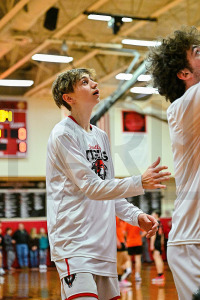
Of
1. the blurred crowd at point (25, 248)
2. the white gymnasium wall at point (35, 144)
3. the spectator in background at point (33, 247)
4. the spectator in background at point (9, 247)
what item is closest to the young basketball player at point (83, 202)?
the spectator in background at point (9, 247)

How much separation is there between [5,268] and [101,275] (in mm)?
17077

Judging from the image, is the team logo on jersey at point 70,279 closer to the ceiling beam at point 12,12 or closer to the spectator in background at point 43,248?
the ceiling beam at point 12,12

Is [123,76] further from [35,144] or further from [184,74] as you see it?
[184,74]

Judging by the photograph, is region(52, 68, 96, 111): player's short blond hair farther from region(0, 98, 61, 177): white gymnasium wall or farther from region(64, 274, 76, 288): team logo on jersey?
region(0, 98, 61, 177): white gymnasium wall

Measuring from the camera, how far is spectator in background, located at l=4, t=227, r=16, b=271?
1875 centimetres

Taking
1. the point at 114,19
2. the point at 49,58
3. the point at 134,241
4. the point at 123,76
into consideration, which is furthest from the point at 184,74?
the point at 123,76

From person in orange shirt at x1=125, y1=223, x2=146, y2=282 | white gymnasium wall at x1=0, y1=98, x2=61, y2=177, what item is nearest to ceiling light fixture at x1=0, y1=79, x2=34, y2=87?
white gymnasium wall at x1=0, y1=98, x2=61, y2=177

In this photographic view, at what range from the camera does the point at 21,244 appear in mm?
19203

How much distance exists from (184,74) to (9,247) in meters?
16.9

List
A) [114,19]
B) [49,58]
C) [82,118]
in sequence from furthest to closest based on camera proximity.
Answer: [49,58] → [114,19] → [82,118]

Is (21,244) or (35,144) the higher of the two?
(35,144)

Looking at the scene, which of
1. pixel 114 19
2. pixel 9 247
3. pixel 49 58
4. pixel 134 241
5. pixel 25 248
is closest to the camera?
pixel 134 241

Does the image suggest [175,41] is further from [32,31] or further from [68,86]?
[32,31]

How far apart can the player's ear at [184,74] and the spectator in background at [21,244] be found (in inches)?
667
